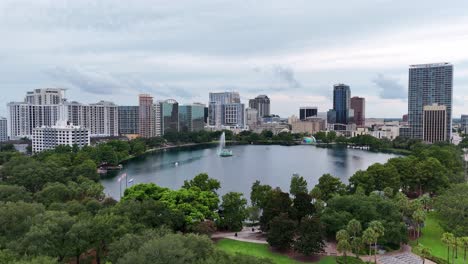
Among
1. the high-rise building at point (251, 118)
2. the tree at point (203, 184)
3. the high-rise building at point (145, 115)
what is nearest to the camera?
the tree at point (203, 184)

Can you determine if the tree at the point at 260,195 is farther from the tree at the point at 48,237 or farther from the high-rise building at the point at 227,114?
the high-rise building at the point at 227,114

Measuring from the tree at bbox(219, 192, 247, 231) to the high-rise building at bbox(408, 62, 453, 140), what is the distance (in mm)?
95526

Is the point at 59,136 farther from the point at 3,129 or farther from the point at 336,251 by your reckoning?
the point at 336,251

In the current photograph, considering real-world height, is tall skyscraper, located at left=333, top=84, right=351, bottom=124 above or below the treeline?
above

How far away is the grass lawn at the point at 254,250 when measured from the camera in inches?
812

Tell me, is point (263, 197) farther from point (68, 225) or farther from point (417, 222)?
point (68, 225)

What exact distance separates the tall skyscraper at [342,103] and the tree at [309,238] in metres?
175

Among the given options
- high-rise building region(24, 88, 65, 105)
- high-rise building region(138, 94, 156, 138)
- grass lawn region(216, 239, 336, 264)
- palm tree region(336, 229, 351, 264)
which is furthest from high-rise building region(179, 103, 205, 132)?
palm tree region(336, 229, 351, 264)

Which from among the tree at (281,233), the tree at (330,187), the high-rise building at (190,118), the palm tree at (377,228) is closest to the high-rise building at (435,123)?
the high-rise building at (190,118)

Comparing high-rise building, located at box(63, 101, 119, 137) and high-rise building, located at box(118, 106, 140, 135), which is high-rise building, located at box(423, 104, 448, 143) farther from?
high-rise building, located at box(63, 101, 119, 137)

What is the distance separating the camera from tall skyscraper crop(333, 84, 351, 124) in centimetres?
18738

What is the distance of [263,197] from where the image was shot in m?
28.0

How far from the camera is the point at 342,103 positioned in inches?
7392

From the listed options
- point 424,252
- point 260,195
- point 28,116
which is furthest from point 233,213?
point 28,116
